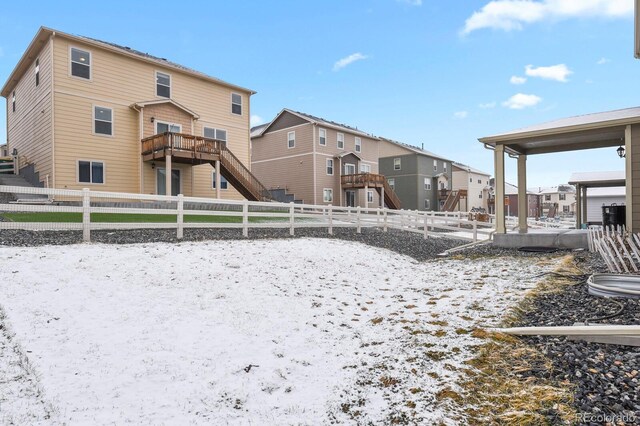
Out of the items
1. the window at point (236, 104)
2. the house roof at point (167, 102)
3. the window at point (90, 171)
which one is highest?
the window at point (236, 104)

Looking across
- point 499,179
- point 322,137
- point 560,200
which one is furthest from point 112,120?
point 560,200

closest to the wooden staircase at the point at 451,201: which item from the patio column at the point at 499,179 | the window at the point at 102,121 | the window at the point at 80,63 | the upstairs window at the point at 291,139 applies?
the upstairs window at the point at 291,139

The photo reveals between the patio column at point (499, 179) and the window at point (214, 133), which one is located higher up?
the window at point (214, 133)

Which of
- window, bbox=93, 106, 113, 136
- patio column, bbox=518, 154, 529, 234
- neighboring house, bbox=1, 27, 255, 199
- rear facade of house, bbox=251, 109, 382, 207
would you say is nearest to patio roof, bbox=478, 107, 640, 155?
patio column, bbox=518, 154, 529, 234

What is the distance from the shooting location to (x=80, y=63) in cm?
1577

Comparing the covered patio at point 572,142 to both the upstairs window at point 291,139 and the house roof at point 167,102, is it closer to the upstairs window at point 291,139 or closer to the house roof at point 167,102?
the house roof at point 167,102

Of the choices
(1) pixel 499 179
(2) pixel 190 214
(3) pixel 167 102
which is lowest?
(2) pixel 190 214

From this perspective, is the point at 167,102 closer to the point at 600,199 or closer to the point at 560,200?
the point at 600,199

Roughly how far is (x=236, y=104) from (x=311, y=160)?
749 centimetres

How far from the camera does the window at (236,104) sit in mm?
21438

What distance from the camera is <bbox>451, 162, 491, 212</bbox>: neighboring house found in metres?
46.2

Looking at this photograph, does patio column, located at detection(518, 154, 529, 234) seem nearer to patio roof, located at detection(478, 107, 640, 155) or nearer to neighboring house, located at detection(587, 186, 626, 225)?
patio roof, located at detection(478, 107, 640, 155)

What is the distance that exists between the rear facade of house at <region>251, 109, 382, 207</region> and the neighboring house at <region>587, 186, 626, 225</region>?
15.7m

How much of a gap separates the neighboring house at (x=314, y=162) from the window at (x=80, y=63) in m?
14.6
